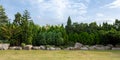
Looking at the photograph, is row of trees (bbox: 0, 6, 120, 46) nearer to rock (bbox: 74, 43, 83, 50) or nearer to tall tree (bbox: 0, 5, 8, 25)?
rock (bbox: 74, 43, 83, 50)

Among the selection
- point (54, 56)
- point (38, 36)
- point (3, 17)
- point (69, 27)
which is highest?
point (3, 17)

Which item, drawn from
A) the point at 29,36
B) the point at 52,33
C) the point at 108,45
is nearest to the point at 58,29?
the point at 52,33

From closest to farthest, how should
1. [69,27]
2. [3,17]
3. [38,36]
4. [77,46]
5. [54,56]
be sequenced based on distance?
[54,56]
[77,46]
[38,36]
[3,17]
[69,27]

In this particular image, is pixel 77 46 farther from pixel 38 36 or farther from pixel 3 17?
pixel 3 17

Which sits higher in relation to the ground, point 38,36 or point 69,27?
point 69,27

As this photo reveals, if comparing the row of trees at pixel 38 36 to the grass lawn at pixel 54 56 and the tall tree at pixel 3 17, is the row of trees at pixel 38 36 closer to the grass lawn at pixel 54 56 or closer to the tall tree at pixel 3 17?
the tall tree at pixel 3 17

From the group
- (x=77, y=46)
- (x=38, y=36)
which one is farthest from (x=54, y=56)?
(x=38, y=36)

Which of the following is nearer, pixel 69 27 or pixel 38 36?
pixel 38 36

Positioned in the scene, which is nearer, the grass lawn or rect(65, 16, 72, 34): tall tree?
the grass lawn

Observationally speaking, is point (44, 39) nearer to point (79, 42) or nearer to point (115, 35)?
point (79, 42)

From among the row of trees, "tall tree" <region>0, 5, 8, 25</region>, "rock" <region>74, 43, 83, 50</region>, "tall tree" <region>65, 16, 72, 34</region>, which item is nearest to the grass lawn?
"rock" <region>74, 43, 83, 50</region>

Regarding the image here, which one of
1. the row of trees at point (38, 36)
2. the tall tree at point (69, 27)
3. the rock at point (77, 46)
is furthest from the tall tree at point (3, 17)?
the rock at point (77, 46)

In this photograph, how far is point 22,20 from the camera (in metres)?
22.5

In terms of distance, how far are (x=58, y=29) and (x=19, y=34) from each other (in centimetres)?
471
